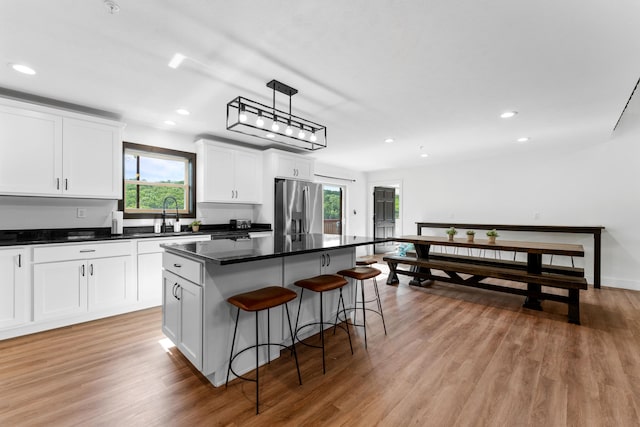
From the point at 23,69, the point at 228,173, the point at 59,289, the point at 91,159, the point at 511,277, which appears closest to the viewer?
the point at 23,69

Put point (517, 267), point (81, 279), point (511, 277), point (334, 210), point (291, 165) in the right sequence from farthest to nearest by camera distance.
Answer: point (334, 210)
point (291, 165)
point (517, 267)
point (511, 277)
point (81, 279)

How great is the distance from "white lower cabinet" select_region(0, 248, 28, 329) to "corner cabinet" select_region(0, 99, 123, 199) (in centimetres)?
65

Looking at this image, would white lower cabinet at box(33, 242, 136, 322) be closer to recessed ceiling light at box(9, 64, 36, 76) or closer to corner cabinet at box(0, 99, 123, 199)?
corner cabinet at box(0, 99, 123, 199)

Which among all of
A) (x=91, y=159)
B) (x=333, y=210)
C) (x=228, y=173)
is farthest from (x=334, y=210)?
(x=91, y=159)

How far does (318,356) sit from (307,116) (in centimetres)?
265

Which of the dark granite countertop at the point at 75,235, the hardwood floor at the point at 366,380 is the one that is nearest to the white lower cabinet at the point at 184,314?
the hardwood floor at the point at 366,380

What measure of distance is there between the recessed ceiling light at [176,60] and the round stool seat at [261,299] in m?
1.89

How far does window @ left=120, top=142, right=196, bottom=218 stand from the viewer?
12.6ft

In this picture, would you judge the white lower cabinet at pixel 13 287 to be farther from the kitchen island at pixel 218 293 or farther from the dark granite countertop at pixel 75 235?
the kitchen island at pixel 218 293

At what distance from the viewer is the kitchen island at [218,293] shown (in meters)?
1.89

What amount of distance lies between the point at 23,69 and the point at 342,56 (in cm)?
273

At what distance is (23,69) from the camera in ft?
Result: 7.88

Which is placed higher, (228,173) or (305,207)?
(228,173)

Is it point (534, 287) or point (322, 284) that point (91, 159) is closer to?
point (322, 284)
